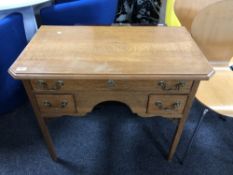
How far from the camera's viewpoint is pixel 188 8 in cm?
129

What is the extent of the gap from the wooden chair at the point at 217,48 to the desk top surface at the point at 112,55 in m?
0.17

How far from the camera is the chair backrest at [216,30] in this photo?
101 centimetres

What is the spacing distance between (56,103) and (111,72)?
12.2 inches

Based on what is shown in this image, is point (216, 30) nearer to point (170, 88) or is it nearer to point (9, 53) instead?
point (170, 88)

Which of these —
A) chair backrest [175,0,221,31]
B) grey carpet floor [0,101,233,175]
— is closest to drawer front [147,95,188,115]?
grey carpet floor [0,101,233,175]

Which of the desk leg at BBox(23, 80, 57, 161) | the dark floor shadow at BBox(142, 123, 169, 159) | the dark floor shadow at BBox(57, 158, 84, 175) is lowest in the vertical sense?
the dark floor shadow at BBox(57, 158, 84, 175)

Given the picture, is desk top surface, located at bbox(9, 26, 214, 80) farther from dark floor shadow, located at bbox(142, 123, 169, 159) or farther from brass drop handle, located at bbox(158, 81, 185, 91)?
dark floor shadow, located at bbox(142, 123, 169, 159)

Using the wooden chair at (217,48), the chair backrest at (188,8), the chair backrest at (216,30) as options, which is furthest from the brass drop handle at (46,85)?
the chair backrest at (188,8)

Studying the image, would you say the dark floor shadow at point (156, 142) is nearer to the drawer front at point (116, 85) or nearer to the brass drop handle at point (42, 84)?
the drawer front at point (116, 85)

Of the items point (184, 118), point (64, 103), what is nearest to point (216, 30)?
point (184, 118)

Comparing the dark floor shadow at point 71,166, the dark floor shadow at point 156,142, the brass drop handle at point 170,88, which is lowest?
the dark floor shadow at point 71,166

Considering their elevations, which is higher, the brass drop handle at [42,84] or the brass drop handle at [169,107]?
the brass drop handle at [42,84]

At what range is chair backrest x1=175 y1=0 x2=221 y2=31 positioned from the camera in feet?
4.07

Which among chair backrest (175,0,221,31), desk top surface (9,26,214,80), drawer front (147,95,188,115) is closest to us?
desk top surface (9,26,214,80)
